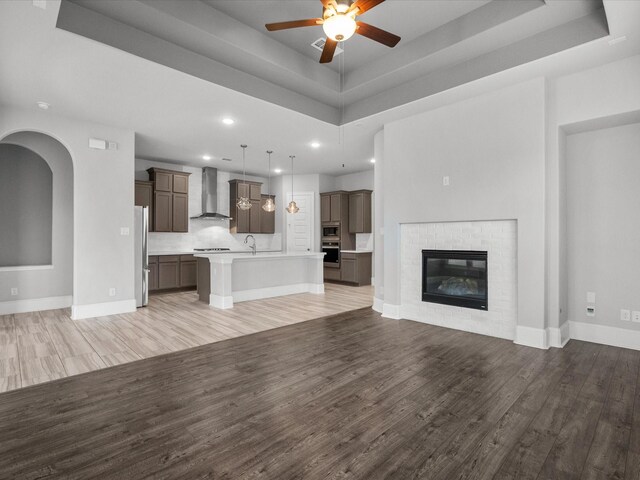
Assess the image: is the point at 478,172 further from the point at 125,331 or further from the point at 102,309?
the point at 102,309

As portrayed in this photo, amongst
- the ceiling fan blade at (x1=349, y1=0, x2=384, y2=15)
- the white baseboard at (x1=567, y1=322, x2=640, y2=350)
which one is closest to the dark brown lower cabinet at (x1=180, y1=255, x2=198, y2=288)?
the ceiling fan blade at (x1=349, y1=0, x2=384, y2=15)

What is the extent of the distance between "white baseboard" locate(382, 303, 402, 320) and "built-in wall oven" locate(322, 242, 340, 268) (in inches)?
153

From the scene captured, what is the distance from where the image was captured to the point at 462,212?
4398 mm

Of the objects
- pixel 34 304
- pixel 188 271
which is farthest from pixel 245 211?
pixel 34 304

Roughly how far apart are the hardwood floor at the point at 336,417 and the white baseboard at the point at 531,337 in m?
0.12

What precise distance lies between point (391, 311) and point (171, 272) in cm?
503

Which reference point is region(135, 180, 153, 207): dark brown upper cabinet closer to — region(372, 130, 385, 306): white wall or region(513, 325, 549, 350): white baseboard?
region(372, 130, 385, 306): white wall

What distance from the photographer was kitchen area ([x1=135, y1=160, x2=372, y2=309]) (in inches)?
248

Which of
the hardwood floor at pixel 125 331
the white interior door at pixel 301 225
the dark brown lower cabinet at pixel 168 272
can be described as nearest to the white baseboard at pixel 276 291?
the hardwood floor at pixel 125 331

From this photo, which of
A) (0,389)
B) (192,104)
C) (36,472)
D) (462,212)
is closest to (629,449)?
(462,212)

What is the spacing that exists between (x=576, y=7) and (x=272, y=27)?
281 cm

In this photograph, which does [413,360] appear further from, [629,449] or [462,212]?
[462,212]

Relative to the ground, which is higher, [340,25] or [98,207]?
[340,25]

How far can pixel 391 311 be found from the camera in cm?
515
